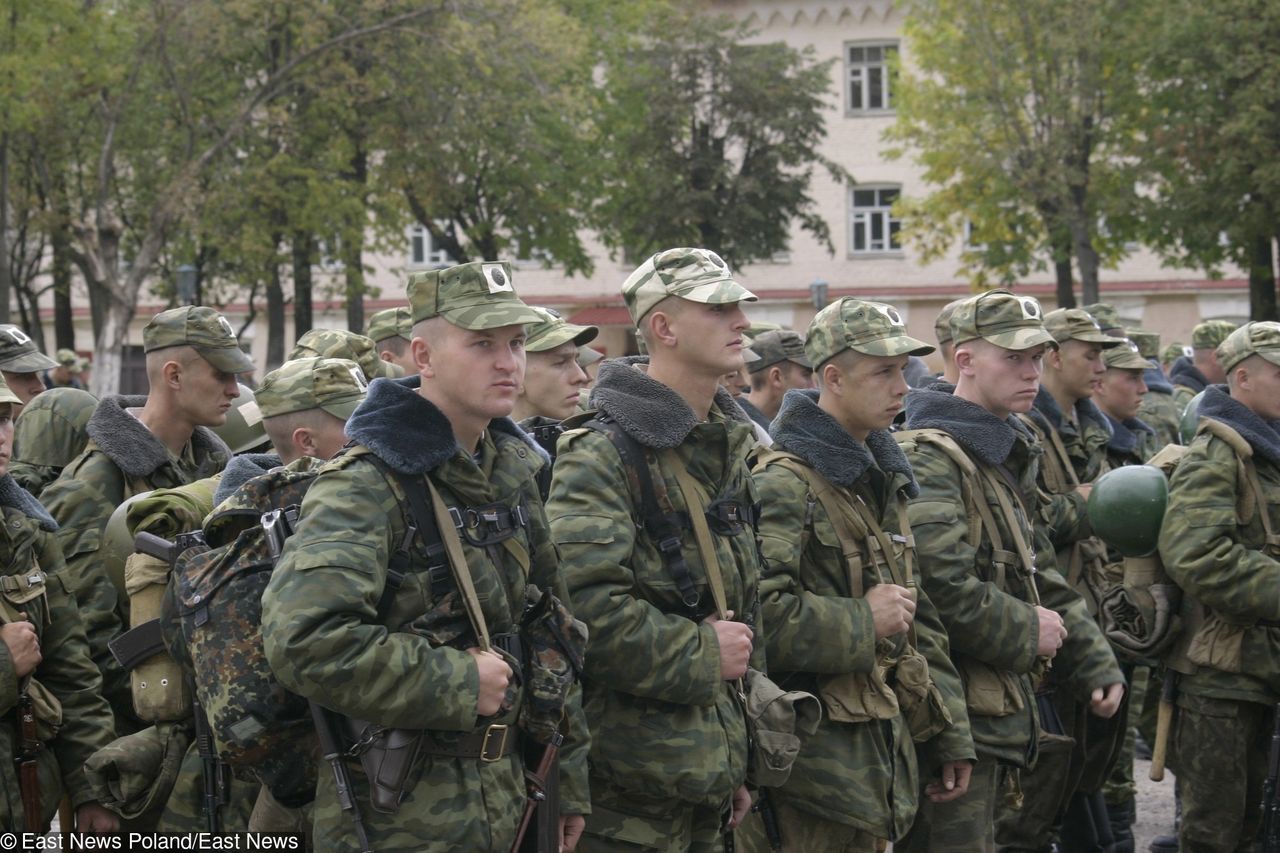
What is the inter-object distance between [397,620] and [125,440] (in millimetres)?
2876

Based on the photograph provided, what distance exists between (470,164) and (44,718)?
27.8 meters

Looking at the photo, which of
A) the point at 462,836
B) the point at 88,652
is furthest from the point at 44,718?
the point at 462,836

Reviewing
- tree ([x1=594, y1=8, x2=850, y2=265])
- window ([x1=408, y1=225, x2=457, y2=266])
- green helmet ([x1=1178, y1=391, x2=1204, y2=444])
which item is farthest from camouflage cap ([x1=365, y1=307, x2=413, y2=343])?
window ([x1=408, y1=225, x2=457, y2=266])

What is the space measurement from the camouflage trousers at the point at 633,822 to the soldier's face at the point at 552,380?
2.71m

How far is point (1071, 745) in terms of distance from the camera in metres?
6.88

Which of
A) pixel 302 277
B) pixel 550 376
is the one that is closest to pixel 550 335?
pixel 550 376

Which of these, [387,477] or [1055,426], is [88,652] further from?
[1055,426]

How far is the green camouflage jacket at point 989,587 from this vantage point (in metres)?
6.02

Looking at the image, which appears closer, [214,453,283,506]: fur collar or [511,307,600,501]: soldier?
[214,453,283,506]: fur collar

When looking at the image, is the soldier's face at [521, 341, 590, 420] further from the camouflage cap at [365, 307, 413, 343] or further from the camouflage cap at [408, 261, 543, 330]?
the camouflage cap at [408, 261, 543, 330]

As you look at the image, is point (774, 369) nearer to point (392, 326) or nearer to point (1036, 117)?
point (392, 326)

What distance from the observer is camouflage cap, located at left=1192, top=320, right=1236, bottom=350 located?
13695 millimetres

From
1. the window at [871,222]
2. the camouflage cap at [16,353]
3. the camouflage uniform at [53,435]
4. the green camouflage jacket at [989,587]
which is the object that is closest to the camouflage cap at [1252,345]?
the green camouflage jacket at [989,587]

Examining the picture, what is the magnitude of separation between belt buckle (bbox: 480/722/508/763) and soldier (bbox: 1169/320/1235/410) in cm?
1038
